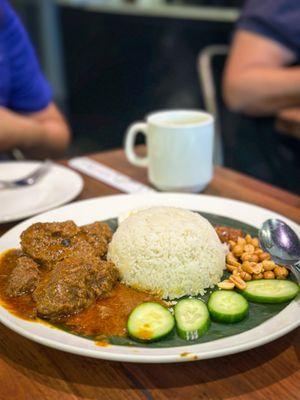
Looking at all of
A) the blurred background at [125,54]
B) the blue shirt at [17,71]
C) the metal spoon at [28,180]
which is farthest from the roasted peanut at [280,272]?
the blurred background at [125,54]

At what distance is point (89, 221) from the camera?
1.19 m

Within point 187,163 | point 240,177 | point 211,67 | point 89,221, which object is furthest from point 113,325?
point 211,67

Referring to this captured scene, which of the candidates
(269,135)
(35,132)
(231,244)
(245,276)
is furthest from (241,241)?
(269,135)

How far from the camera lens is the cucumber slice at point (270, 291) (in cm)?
82

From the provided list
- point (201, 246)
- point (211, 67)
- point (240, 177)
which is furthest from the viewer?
point (211, 67)

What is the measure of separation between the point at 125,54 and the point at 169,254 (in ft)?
12.9

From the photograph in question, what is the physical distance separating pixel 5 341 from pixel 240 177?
972 mm

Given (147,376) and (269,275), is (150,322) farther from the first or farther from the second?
(269,275)

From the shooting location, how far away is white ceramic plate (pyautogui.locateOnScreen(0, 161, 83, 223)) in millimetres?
1270

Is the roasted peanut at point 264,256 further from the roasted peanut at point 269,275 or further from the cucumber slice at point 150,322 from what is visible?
the cucumber slice at point 150,322

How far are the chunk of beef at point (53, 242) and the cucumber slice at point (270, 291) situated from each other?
305 mm

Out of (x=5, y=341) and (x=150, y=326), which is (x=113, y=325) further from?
(x=5, y=341)

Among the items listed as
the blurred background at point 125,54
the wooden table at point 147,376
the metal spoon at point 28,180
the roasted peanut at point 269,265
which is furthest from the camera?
the blurred background at point 125,54

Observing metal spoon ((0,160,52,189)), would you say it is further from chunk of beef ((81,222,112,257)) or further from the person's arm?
the person's arm
